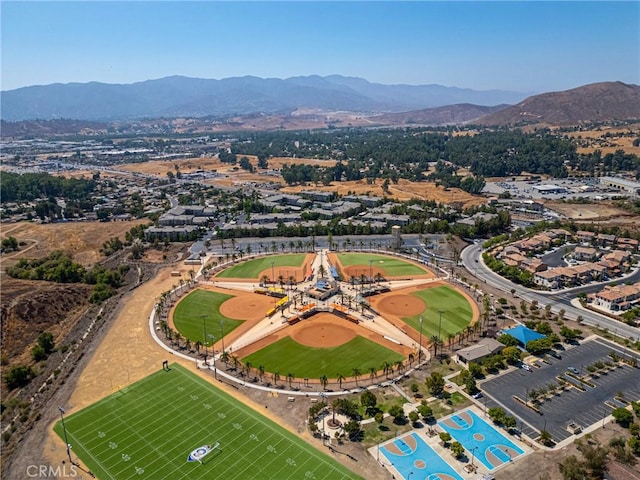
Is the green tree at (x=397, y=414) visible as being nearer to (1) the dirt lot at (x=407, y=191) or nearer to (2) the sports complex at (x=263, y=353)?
(2) the sports complex at (x=263, y=353)

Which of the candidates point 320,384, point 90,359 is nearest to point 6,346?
point 90,359

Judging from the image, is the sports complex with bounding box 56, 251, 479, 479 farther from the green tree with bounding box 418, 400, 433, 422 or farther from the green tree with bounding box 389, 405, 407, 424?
the green tree with bounding box 418, 400, 433, 422

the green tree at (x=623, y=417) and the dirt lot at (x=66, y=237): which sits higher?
the green tree at (x=623, y=417)

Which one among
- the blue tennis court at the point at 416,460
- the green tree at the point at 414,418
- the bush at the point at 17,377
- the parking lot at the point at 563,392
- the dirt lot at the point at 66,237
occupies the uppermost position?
the green tree at the point at 414,418

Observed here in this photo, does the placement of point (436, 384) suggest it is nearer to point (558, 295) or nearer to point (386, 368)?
point (386, 368)

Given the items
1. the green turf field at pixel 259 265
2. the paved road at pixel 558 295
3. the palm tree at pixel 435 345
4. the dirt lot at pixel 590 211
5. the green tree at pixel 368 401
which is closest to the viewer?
the green tree at pixel 368 401

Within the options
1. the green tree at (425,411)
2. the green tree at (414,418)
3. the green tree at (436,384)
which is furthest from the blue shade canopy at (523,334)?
the green tree at (414,418)

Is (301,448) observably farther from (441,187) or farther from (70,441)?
(441,187)
